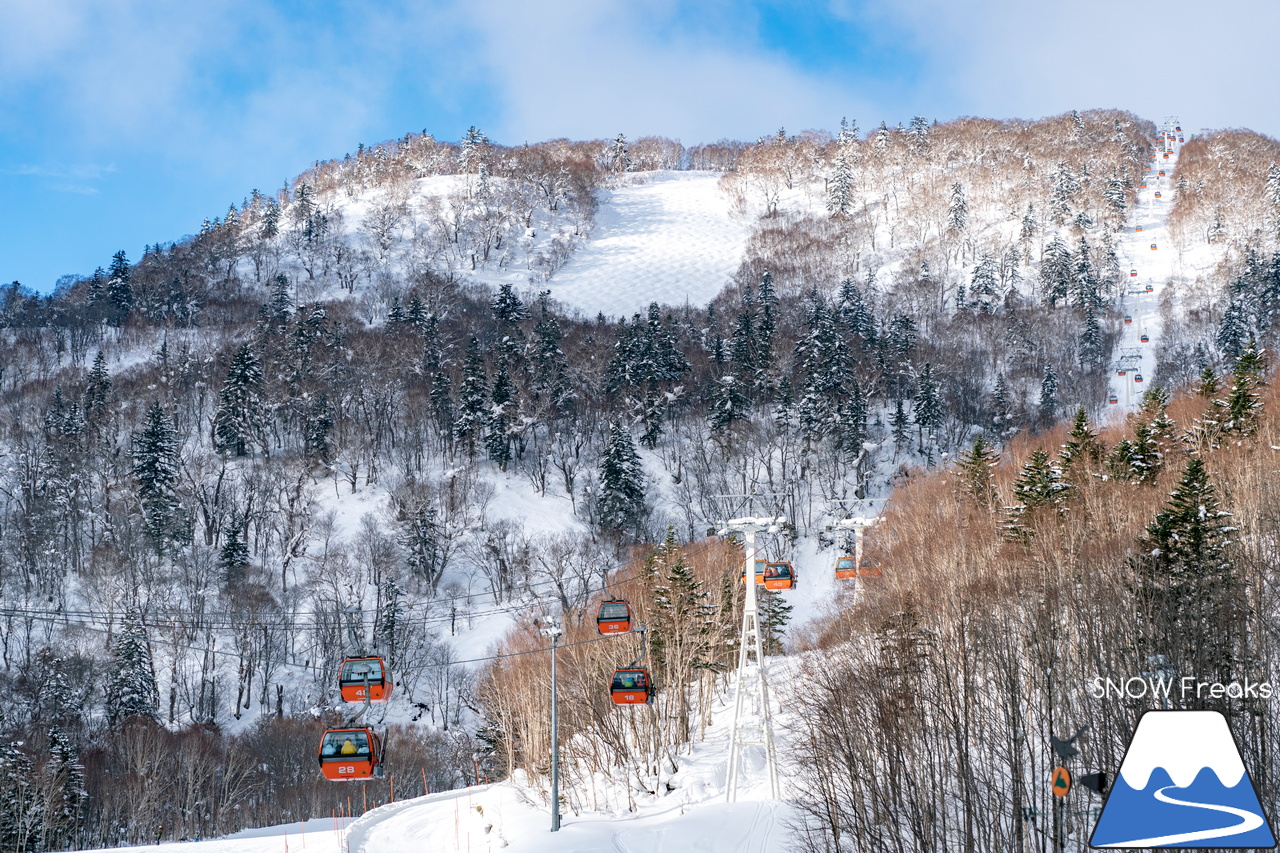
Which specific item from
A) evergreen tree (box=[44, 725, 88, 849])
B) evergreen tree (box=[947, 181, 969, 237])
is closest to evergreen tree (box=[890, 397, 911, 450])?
evergreen tree (box=[947, 181, 969, 237])

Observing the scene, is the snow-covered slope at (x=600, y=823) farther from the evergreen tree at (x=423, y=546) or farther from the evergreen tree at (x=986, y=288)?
the evergreen tree at (x=986, y=288)

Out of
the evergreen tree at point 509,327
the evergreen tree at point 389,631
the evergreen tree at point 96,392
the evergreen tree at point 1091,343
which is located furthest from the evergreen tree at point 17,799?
the evergreen tree at point 1091,343

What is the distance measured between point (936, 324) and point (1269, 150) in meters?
91.9

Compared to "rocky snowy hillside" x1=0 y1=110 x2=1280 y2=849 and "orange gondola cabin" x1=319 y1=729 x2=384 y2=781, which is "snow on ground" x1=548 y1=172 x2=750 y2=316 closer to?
"rocky snowy hillside" x1=0 y1=110 x2=1280 y2=849

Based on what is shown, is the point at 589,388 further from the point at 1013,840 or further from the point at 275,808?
the point at 1013,840

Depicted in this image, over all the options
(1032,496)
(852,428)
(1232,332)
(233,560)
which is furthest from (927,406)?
(233,560)

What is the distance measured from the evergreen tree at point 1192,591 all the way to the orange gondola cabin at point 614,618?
528 inches

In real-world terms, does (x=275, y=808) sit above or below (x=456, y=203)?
below

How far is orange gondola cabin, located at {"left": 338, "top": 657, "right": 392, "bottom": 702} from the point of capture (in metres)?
21.5

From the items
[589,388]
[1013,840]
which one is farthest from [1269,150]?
[1013,840]

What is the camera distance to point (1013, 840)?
21078mm

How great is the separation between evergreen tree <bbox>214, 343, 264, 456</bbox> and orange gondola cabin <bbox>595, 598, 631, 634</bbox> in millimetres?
62387

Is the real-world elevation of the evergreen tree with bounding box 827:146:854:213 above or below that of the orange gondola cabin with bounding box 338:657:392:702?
above

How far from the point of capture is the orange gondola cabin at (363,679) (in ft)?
70.5
